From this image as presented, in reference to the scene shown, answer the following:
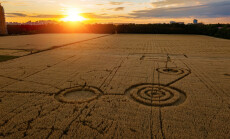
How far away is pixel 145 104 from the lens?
2.68 meters

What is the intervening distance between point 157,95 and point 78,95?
1.40 metres

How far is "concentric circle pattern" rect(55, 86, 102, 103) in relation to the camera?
2.85 meters

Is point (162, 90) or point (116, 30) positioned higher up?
point (116, 30)

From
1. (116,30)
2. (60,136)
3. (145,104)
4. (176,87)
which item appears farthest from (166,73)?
(116,30)

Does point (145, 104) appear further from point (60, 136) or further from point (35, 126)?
point (35, 126)

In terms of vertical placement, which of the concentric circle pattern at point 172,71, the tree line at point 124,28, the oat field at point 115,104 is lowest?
the oat field at point 115,104

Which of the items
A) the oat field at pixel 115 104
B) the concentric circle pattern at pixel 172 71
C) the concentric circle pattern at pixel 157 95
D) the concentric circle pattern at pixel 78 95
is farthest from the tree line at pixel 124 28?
the concentric circle pattern at pixel 78 95

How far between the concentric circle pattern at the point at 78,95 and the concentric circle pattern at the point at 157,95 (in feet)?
2.19

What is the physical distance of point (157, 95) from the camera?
118 inches

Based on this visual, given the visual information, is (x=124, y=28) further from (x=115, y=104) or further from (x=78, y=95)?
(x=115, y=104)

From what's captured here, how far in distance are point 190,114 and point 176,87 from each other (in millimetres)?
1030

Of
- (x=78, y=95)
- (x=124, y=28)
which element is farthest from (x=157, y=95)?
(x=124, y=28)

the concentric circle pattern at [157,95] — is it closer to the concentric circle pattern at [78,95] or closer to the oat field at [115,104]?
the oat field at [115,104]

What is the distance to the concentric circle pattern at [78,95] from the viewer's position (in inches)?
112
